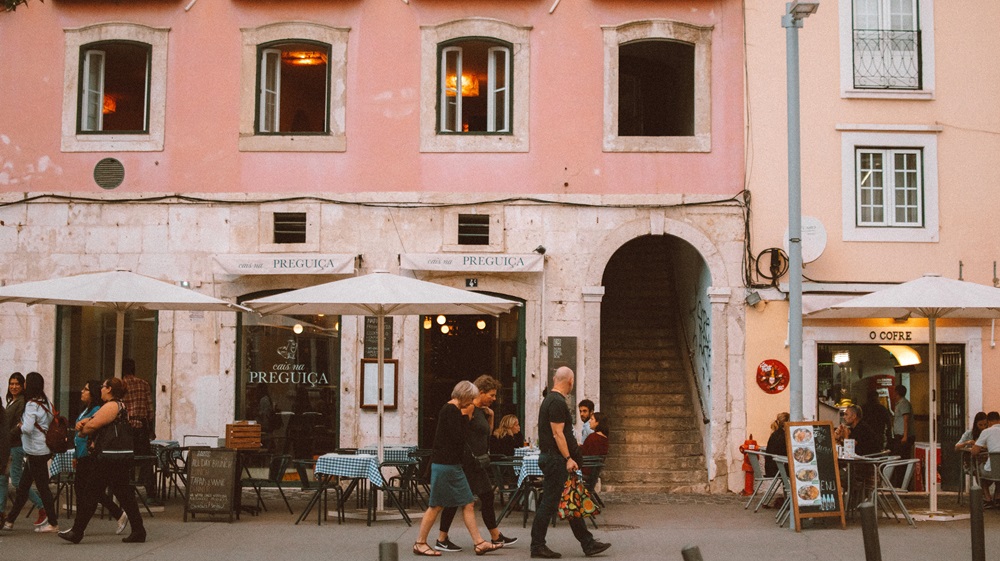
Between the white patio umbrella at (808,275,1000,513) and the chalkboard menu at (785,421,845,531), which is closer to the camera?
the chalkboard menu at (785,421,845,531)

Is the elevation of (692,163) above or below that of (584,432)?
above

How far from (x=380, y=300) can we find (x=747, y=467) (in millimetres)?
6471

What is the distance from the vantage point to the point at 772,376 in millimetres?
16312

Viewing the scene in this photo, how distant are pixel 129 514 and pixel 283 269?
545 cm

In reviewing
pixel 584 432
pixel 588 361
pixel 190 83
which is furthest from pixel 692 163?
pixel 190 83

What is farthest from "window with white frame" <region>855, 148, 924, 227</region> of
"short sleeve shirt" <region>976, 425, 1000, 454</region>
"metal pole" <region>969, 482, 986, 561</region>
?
"metal pole" <region>969, 482, 986, 561</region>

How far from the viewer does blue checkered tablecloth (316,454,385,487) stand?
12.7 metres

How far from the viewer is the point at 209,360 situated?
16.5 meters

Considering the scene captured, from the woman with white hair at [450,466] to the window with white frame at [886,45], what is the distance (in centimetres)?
892

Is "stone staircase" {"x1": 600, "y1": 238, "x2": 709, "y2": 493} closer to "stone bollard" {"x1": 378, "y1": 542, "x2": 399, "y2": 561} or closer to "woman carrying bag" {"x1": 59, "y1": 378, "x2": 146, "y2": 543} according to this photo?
"woman carrying bag" {"x1": 59, "y1": 378, "x2": 146, "y2": 543}

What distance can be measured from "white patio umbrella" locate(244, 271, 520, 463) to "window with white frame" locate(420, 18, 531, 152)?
12.3 ft

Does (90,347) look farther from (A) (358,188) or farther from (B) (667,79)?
(B) (667,79)

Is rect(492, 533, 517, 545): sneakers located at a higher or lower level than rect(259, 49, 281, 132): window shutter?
lower

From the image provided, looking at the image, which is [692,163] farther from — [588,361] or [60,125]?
[60,125]
